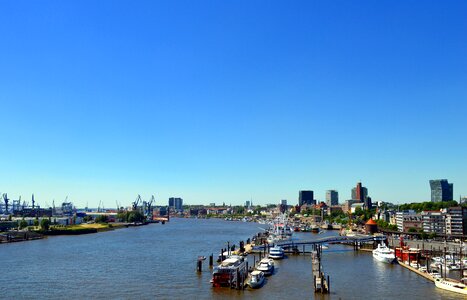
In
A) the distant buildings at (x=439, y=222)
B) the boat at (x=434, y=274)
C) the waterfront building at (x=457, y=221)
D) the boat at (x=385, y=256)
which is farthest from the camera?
the distant buildings at (x=439, y=222)

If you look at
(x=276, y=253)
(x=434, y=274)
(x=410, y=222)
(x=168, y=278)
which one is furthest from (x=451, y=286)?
(x=410, y=222)

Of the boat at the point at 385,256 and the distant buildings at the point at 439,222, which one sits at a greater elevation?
the distant buildings at the point at 439,222

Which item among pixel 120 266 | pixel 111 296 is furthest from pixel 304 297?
pixel 120 266

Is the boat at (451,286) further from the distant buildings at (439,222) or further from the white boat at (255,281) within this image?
the distant buildings at (439,222)

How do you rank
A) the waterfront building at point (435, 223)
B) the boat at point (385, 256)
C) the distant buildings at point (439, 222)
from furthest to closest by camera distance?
1. the waterfront building at point (435, 223)
2. the distant buildings at point (439, 222)
3. the boat at point (385, 256)

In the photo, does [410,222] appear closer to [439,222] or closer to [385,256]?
[439,222]

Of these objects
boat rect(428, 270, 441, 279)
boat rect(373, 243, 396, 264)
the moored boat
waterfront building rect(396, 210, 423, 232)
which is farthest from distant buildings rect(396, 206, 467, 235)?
the moored boat

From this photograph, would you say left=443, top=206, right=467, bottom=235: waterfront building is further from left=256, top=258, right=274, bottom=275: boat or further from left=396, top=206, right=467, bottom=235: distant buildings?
left=256, top=258, right=274, bottom=275: boat

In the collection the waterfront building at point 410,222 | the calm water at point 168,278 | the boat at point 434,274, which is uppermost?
the waterfront building at point 410,222

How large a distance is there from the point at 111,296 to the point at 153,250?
3254cm

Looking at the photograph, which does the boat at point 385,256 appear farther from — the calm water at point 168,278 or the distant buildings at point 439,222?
the distant buildings at point 439,222

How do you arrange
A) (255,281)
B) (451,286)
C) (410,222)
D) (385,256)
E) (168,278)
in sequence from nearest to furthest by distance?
(451,286), (255,281), (168,278), (385,256), (410,222)

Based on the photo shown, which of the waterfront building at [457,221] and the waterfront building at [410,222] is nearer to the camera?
the waterfront building at [457,221]

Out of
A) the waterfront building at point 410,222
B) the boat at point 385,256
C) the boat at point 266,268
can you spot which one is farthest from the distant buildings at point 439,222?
the boat at point 266,268
